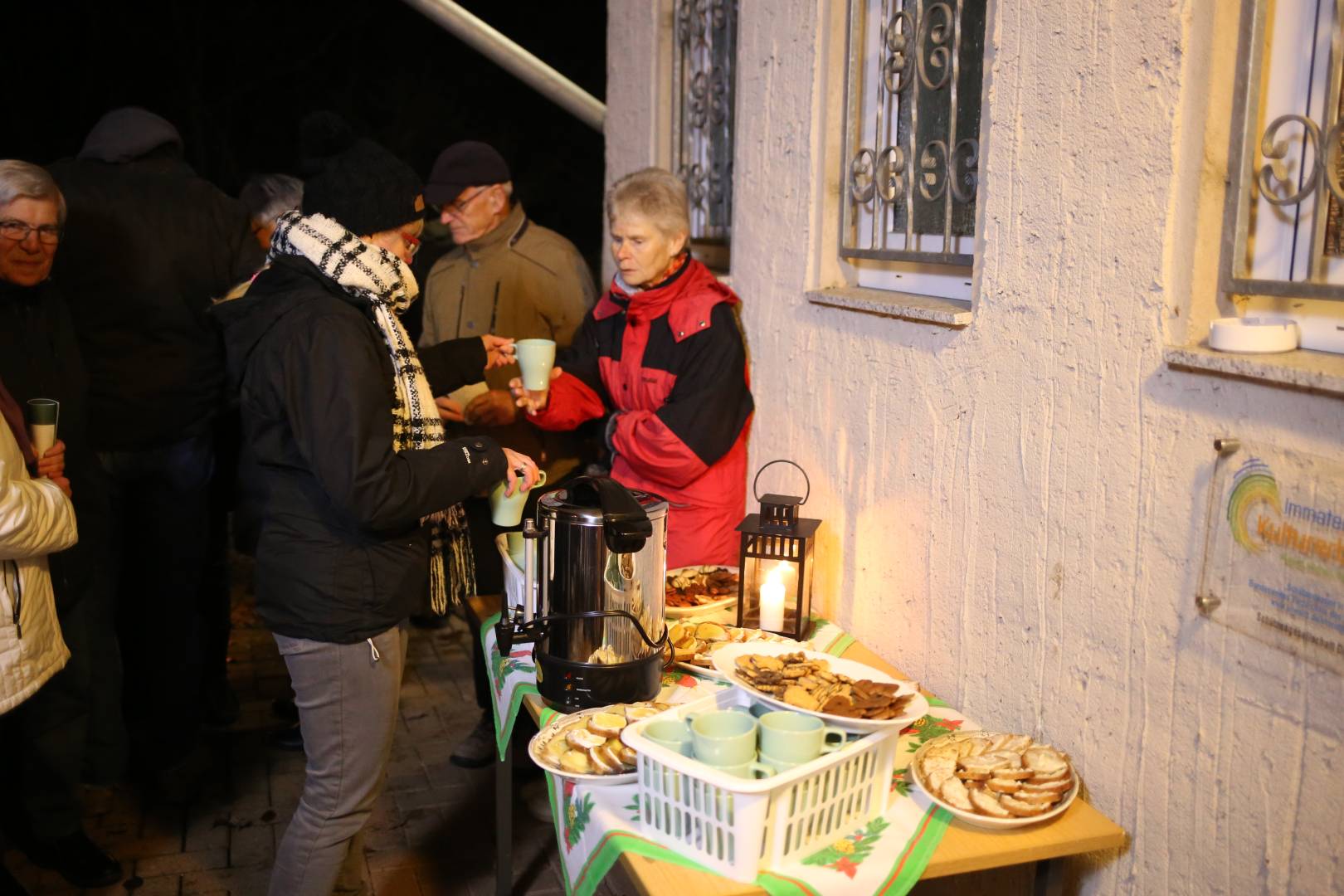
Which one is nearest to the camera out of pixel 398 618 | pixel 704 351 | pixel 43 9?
pixel 398 618

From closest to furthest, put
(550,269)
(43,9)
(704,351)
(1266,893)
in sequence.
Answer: (1266,893), (704,351), (550,269), (43,9)

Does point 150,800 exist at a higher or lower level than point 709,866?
lower

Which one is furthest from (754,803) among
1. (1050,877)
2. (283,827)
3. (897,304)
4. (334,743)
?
(283,827)

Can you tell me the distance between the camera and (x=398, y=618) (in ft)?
8.66

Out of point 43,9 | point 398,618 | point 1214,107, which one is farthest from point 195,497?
point 43,9

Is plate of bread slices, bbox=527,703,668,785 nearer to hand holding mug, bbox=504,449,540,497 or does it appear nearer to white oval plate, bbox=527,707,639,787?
white oval plate, bbox=527,707,639,787

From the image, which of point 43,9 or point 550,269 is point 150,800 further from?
point 43,9

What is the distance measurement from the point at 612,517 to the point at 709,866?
728 mm

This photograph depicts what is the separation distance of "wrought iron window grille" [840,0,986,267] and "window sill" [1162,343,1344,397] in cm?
67

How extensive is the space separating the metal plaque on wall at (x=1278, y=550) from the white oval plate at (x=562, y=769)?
3.35 ft

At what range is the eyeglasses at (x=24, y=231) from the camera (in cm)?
316

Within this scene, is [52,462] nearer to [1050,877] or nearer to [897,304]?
[897,304]

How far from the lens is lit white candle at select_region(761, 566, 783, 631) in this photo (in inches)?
110

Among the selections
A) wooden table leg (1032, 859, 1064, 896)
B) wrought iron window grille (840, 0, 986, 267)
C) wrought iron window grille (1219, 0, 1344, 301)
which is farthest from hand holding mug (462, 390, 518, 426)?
wrought iron window grille (1219, 0, 1344, 301)
